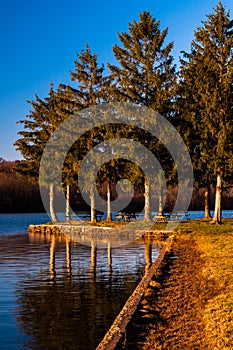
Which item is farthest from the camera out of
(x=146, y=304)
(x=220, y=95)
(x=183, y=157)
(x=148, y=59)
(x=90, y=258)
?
(x=148, y=59)

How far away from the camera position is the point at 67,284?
18172 mm

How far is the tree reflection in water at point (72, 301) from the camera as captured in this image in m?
11.5

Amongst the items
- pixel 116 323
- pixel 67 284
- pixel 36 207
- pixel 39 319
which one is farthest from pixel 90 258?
pixel 36 207

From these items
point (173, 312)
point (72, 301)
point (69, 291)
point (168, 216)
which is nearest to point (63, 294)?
point (69, 291)

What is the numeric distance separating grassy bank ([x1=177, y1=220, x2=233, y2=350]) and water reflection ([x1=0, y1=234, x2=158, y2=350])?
2.76 metres

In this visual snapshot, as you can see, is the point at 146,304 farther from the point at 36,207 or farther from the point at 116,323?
the point at 36,207

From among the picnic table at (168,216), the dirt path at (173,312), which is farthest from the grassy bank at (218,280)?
the picnic table at (168,216)

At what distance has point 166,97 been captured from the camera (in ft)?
138

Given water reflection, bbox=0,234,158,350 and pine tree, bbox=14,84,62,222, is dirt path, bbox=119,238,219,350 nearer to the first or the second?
water reflection, bbox=0,234,158,350

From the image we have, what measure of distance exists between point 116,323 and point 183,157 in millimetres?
30206

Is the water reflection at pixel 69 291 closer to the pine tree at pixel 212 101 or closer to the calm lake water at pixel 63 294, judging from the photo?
the calm lake water at pixel 63 294

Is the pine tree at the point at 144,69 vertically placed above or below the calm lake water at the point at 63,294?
above

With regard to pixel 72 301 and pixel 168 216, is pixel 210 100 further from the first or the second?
pixel 72 301

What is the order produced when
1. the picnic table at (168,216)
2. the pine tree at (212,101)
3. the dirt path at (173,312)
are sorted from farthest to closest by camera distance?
1. the picnic table at (168,216)
2. the pine tree at (212,101)
3. the dirt path at (173,312)
